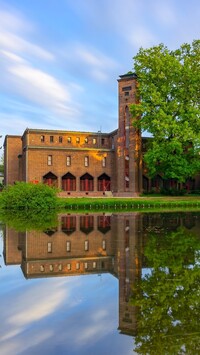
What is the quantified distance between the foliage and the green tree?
20.1 metres

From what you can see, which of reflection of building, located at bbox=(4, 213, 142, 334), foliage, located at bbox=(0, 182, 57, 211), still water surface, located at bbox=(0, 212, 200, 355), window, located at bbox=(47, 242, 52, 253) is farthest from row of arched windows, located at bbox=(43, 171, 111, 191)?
still water surface, located at bbox=(0, 212, 200, 355)

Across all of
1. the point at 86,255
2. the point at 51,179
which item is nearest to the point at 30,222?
the point at 86,255

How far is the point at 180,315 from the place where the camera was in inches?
239

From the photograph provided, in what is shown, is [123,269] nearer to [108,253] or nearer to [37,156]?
[108,253]

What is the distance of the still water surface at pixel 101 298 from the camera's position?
5.00 meters

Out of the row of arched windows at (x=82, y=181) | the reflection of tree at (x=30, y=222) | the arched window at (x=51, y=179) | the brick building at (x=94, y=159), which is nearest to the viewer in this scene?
the reflection of tree at (x=30, y=222)

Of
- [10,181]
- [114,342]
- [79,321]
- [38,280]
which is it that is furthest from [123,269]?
[10,181]

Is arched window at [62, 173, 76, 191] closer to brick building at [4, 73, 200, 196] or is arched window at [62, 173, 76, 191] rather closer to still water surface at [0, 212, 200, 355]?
brick building at [4, 73, 200, 196]

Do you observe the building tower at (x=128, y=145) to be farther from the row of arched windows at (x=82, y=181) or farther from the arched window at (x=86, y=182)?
the arched window at (x=86, y=182)

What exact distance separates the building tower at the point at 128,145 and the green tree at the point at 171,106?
406 cm

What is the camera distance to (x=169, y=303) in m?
6.65

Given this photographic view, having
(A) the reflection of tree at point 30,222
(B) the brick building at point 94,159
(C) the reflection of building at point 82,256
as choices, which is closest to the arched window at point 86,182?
(B) the brick building at point 94,159

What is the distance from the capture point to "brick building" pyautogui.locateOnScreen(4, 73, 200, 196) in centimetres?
5769

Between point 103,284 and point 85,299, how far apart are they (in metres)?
1.18
